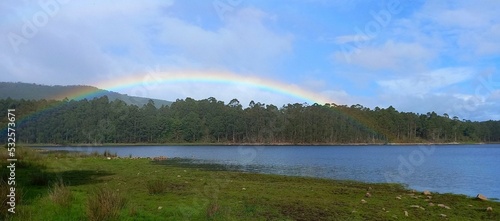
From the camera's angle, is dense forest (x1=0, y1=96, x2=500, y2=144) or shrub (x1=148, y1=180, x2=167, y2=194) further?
dense forest (x1=0, y1=96, x2=500, y2=144)

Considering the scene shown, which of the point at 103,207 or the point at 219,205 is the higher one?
the point at 103,207

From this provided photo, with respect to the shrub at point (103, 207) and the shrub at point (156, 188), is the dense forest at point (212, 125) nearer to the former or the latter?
the shrub at point (156, 188)

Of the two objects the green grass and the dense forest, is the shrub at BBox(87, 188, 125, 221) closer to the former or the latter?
the green grass

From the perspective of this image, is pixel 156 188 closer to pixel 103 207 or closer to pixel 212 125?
pixel 103 207

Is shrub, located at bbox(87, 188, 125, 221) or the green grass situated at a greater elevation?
shrub, located at bbox(87, 188, 125, 221)

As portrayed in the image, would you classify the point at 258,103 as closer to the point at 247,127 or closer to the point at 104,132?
the point at 247,127

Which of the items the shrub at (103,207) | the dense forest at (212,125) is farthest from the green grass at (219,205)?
the dense forest at (212,125)

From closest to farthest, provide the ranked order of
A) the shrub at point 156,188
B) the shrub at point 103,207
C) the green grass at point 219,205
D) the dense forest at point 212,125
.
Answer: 1. the shrub at point 103,207
2. the green grass at point 219,205
3. the shrub at point 156,188
4. the dense forest at point 212,125

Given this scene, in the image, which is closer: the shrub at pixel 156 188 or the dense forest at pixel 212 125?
the shrub at pixel 156 188

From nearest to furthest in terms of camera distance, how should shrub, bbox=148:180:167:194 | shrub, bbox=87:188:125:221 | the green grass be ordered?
shrub, bbox=87:188:125:221
the green grass
shrub, bbox=148:180:167:194

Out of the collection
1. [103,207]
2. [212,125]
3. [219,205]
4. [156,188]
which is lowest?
[219,205]

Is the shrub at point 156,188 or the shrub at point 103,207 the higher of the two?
the shrub at point 103,207

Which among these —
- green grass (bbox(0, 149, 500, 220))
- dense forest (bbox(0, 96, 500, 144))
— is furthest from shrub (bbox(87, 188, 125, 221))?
dense forest (bbox(0, 96, 500, 144))

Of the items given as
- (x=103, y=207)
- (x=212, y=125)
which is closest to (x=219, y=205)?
(x=103, y=207)
